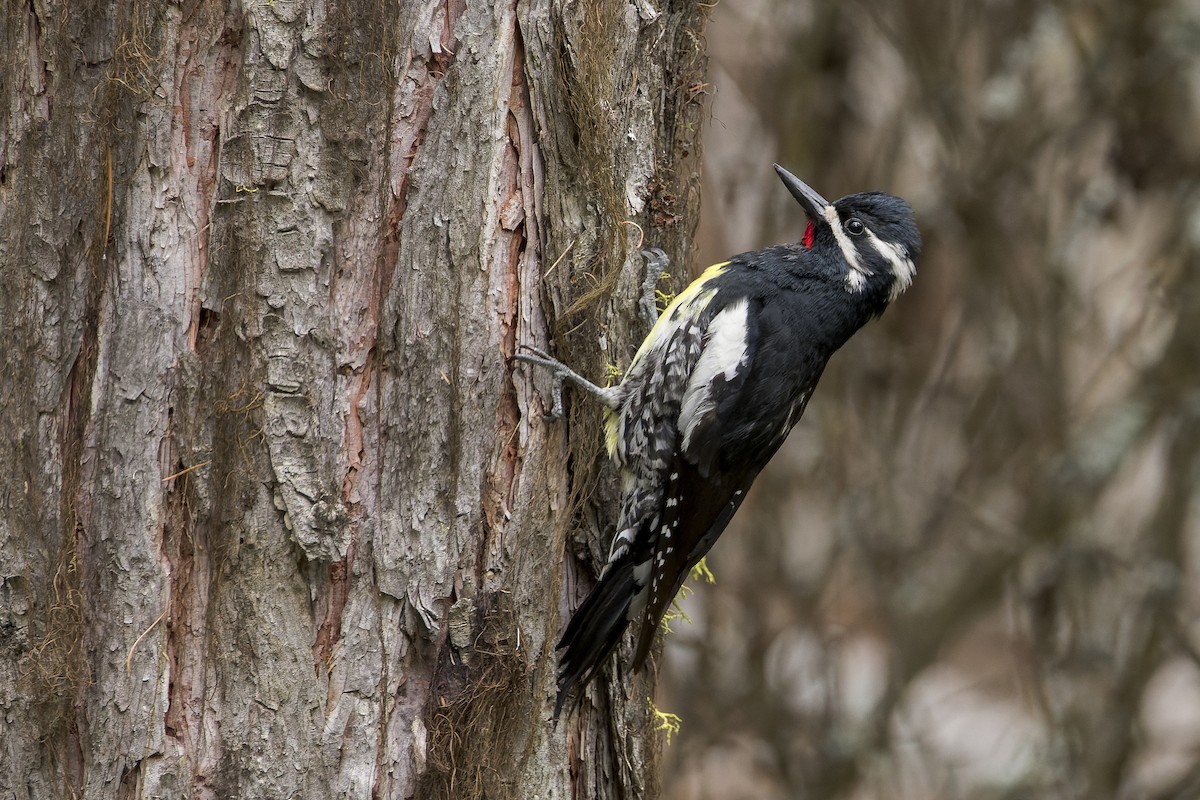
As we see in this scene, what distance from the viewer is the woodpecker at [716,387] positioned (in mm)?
2834

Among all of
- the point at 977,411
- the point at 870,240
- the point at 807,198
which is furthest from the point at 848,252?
the point at 977,411

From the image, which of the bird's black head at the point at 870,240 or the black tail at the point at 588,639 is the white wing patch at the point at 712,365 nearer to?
the bird's black head at the point at 870,240

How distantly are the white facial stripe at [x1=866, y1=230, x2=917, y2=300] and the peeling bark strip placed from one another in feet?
5.29

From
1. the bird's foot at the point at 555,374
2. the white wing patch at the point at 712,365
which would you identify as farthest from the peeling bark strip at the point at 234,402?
the white wing patch at the point at 712,365

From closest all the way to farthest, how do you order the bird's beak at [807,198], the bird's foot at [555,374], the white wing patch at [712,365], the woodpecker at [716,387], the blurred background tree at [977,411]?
1. the bird's foot at [555,374]
2. the woodpecker at [716,387]
3. the white wing patch at [712,365]
4. the bird's beak at [807,198]
5. the blurred background tree at [977,411]

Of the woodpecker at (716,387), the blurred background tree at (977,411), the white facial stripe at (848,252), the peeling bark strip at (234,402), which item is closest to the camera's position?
the peeling bark strip at (234,402)

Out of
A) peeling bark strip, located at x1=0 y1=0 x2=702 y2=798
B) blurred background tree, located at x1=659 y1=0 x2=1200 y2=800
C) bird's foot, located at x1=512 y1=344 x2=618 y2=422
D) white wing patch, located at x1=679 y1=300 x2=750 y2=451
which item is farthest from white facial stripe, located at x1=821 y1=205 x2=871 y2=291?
blurred background tree, located at x1=659 y1=0 x2=1200 y2=800

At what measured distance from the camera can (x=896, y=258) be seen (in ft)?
11.7

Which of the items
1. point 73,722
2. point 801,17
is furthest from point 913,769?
point 73,722

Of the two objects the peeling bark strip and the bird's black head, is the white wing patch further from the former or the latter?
the peeling bark strip

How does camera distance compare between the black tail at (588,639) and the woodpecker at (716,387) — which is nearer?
the black tail at (588,639)

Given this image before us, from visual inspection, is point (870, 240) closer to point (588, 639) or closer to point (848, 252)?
point (848, 252)

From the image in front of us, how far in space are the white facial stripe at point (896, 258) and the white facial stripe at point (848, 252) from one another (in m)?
0.07

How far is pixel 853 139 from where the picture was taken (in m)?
5.97
